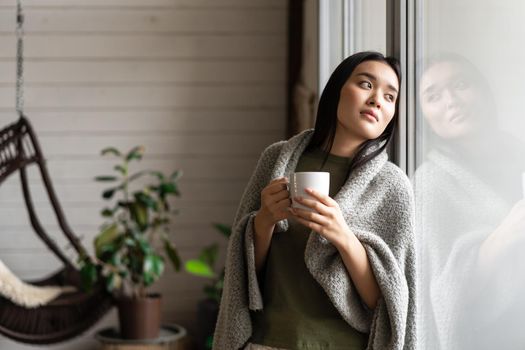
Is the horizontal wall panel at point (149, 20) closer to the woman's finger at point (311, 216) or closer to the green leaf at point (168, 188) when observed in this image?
the green leaf at point (168, 188)

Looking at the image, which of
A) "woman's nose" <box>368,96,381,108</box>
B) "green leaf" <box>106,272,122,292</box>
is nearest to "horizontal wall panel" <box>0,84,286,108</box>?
"green leaf" <box>106,272,122,292</box>

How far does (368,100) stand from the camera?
1.25 meters

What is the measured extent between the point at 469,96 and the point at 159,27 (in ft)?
8.89

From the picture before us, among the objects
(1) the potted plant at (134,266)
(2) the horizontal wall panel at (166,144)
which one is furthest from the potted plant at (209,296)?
(2) the horizontal wall panel at (166,144)

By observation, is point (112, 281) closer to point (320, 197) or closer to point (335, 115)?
point (335, 115)

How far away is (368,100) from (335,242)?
0.27m

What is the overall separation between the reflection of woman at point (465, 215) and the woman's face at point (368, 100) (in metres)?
0.09

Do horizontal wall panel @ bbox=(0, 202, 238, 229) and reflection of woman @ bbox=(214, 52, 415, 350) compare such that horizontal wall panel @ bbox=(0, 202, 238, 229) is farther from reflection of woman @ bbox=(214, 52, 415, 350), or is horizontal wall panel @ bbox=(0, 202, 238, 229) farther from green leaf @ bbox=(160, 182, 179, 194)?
reflection of woman @ bbox=(214, 52, 415, 350)

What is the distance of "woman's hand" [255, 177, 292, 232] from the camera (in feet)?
3.84

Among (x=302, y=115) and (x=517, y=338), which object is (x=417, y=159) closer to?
(x=517, y=338)

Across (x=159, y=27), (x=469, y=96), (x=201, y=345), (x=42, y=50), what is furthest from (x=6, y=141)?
(x=469, y=96)

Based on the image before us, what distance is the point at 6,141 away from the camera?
3215mm

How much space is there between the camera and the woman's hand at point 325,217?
1.11 metres

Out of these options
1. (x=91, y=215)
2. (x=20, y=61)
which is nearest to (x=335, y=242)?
(x=91, y=215)
